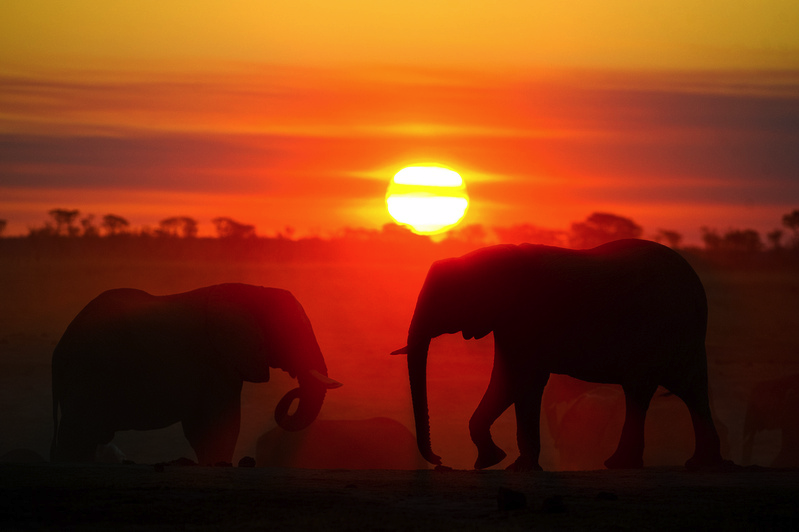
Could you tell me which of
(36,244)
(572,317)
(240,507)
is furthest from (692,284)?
(36,244)

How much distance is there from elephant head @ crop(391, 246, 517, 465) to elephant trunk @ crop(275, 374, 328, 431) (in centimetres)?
211

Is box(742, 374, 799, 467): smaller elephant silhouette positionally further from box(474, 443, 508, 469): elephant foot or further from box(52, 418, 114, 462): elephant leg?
box(52, 418, 114, 462): elephant leg

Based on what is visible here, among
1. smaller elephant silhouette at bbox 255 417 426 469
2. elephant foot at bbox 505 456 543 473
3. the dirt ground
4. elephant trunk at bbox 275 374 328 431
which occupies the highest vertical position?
elephant trunk at bbox 275 374 328 431

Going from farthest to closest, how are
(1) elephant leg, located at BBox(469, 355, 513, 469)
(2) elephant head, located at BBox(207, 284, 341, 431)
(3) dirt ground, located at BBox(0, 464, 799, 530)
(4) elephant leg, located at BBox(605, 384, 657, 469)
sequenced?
(2) elephant head, located at BBox(207, 284, 341, 431), (4) elephant leg, located at BBox(605, 384, 657, 469), (1) elephant leg, located at BBox(469, 355, 513, 469), (3) dirt ground, located at BBox(0, 464, 799, 530)

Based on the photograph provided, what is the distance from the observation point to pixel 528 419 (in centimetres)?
1071

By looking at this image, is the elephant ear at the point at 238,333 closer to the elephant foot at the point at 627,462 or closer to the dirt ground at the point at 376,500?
the dirt ground at the point at 376,500

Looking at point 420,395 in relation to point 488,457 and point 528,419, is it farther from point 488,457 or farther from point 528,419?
point 528,419

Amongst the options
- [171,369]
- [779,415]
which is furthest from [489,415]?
[779,415]

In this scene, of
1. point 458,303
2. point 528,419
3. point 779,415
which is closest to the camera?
point 528,419

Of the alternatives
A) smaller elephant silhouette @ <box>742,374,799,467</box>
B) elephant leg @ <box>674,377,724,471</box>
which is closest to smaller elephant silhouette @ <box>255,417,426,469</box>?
elephant leg @ <box>674,377,724,471</box>

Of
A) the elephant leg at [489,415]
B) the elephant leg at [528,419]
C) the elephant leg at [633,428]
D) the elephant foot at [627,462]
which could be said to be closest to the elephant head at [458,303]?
the elephant leg at [489,415]

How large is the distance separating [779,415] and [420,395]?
748cm

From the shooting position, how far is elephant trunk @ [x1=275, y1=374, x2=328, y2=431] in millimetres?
12703

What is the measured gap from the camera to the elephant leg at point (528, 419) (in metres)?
10.7
